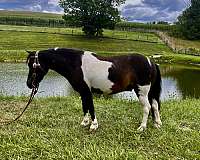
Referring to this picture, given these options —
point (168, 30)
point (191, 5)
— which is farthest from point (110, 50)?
point (168, 30)

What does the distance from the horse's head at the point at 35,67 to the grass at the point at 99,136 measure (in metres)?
0.97

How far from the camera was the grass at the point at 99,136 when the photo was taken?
612cm

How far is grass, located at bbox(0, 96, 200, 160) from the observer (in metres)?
6.12

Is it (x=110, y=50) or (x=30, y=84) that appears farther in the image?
(x=110, y=50)

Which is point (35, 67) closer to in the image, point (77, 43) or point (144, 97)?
point (144, 97)

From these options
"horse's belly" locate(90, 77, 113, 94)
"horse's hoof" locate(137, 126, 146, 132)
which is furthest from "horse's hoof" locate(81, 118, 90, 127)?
"horse's hoof" locate(137, 126, 146, 132)

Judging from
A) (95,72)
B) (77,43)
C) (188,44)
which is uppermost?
(95,72)

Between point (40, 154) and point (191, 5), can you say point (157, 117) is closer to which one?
point (40, 154)

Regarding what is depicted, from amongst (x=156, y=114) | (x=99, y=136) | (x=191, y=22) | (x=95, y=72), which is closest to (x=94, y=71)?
(x=95, y=72)

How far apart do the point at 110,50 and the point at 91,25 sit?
11.2 metres

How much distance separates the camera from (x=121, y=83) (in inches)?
293

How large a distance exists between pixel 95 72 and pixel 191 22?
66752mm

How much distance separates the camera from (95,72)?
24.0 feet

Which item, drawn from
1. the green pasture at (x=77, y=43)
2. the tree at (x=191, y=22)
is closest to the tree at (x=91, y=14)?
the green pasture at (x=77, y=43)
